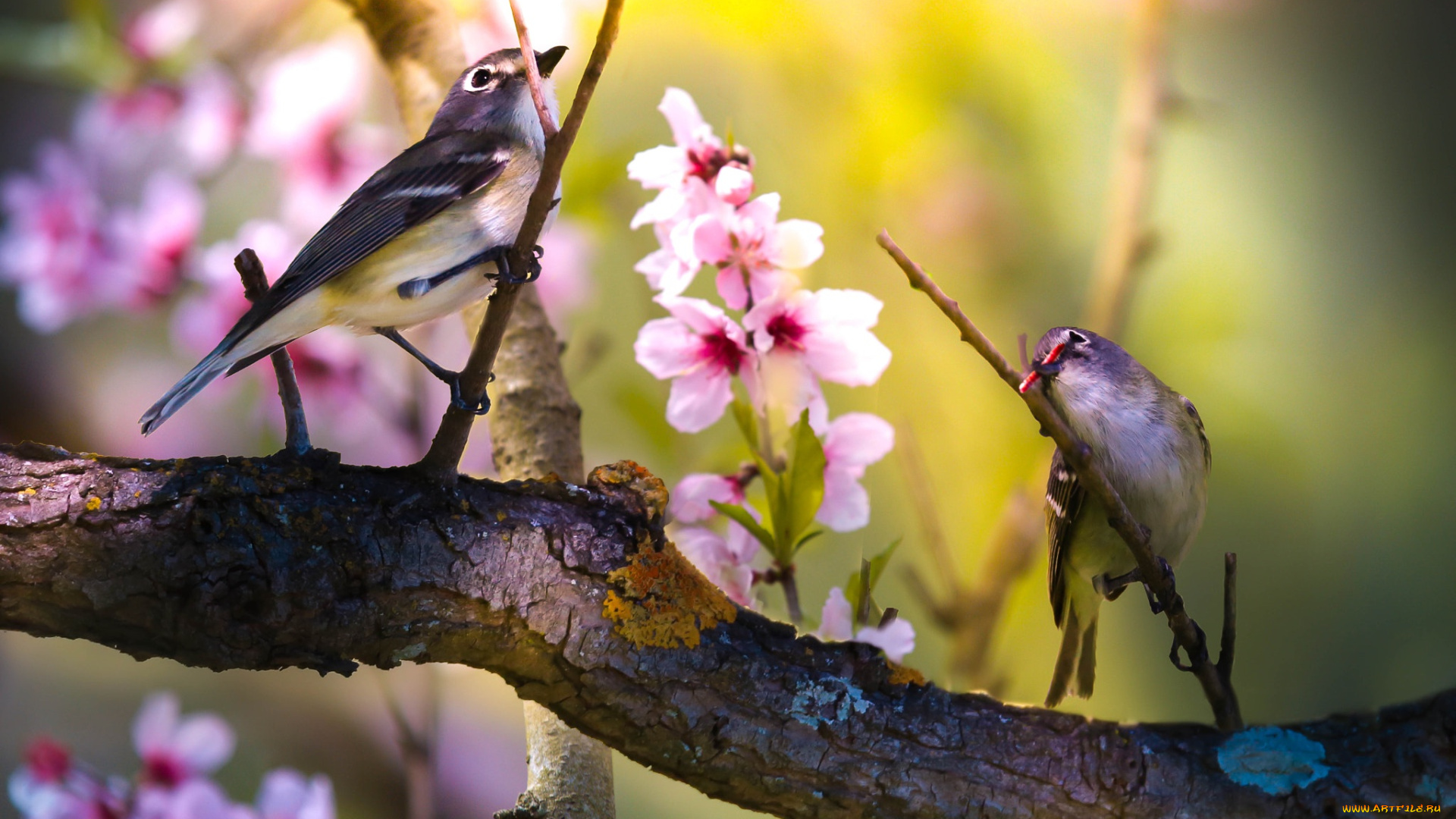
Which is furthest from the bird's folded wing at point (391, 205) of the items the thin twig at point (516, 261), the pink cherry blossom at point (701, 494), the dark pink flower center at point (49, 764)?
the dark pink flower center at point (49, 764)

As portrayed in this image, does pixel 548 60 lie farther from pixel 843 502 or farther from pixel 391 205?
pixel 843 502

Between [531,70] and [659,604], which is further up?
[531,70]

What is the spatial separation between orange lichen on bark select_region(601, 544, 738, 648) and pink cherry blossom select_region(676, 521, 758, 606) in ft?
0.57

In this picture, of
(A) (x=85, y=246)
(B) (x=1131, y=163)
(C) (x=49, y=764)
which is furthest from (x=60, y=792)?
(B) (x=1131, y=163)

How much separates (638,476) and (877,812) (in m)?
0.32

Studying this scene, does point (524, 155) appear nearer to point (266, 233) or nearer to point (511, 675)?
point (511, 675)

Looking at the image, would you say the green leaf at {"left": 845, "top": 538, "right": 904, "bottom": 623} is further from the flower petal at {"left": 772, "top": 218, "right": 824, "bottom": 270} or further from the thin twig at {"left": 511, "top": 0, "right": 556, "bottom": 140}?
the thin twig at {"left": 511, "top": 0, "right": 556, "bottom": 140}

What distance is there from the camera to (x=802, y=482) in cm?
82

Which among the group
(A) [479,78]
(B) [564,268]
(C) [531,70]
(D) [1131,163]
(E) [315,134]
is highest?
(D) [1131,163]

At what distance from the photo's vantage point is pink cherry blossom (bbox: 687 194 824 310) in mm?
809

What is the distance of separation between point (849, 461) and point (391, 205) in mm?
460

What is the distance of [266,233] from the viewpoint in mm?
1278

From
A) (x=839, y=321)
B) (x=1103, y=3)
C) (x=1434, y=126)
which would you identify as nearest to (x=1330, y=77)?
(x=1434, y=126)

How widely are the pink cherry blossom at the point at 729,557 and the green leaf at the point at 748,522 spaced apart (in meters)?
0.06
